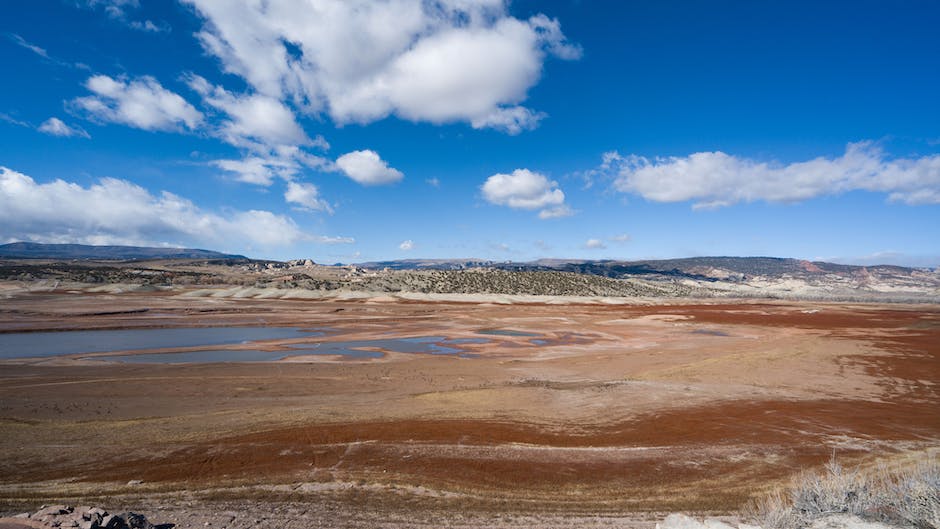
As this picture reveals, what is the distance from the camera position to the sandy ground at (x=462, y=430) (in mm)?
10031

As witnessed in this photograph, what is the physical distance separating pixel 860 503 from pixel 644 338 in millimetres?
34974

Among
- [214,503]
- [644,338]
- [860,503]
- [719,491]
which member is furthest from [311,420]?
[644,338]

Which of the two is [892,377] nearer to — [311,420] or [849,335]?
[849,335]

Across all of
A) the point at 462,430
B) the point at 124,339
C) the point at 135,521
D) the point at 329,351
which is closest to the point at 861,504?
the point at 462,430

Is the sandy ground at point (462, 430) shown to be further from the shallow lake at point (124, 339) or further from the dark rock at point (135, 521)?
the shallow lake at point (124, 339)

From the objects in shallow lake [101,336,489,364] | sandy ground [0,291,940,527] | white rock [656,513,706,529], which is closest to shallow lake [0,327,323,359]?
shallow lake [101,336,489,364]

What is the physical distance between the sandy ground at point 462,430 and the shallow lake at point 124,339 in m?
5.77

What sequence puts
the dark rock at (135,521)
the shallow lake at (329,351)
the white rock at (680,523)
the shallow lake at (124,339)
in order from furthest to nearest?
the shallow lake at (124,339)
the shallow lake at (329,351)
the white rock at (680,523)
the dark rock at (135,521)

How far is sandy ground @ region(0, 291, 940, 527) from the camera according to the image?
32.9 feet

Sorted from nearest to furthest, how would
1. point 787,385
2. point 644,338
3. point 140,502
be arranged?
point 140,502, point 787,385, point 644,338

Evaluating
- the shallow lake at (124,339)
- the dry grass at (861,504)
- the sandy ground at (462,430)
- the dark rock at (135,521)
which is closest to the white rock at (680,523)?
the dry grass at (861,504)

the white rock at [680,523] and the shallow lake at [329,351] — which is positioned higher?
the white rock at [680,523]

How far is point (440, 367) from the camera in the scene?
26750mm

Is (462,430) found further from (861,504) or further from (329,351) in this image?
(329,351)
